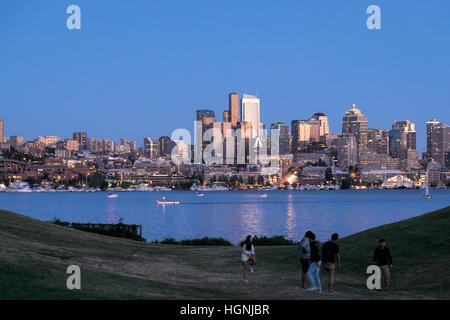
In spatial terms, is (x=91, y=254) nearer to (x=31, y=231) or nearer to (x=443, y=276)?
(x=31, y=231)

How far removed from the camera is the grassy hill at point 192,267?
2162cm

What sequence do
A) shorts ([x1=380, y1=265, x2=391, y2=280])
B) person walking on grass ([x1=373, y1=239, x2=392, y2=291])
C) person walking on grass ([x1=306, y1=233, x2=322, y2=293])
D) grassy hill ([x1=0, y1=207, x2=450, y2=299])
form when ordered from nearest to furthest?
1. grassy hill ([x1=0, y1=207, x2=450, y2=299])
2. person walking on grass ([x1=306, y1=233, x2=322, y2=293])
3. person walking on grass ([x1=373, y1=239, x2=392, y2=291])
4. shorts ([x1=380, y1=265, x2=391, y2=280])

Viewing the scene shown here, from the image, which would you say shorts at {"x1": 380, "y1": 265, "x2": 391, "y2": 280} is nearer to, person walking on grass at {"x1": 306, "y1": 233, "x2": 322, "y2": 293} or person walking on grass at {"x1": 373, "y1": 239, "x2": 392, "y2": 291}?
person walking on grass at {"x1": 373, "y1": 239, "x2": 392, "y2": 291}

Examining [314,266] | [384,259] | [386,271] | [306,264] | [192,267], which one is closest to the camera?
[314,266]

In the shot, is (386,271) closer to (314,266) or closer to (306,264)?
(314,266)

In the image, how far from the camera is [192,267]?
3138cm

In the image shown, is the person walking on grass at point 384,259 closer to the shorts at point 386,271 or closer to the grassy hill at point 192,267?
the shorts at point 386,271

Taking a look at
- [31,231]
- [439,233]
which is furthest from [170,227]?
[439,233]

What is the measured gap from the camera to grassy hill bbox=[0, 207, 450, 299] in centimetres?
2162

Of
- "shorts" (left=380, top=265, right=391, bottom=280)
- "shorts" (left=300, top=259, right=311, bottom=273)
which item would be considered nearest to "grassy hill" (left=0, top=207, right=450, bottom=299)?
"shorts" (left=380, top=265, right=391, bottom=280)

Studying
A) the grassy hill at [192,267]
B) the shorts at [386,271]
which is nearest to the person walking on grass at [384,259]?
the shorts at [386,271]

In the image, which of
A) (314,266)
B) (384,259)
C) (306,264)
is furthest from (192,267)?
(384,259)

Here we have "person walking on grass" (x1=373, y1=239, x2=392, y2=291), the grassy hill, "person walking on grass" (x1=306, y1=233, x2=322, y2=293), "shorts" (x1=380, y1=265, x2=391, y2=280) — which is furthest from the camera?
"shorts" (x1=380, y1=265, x2=391, y2=280)
